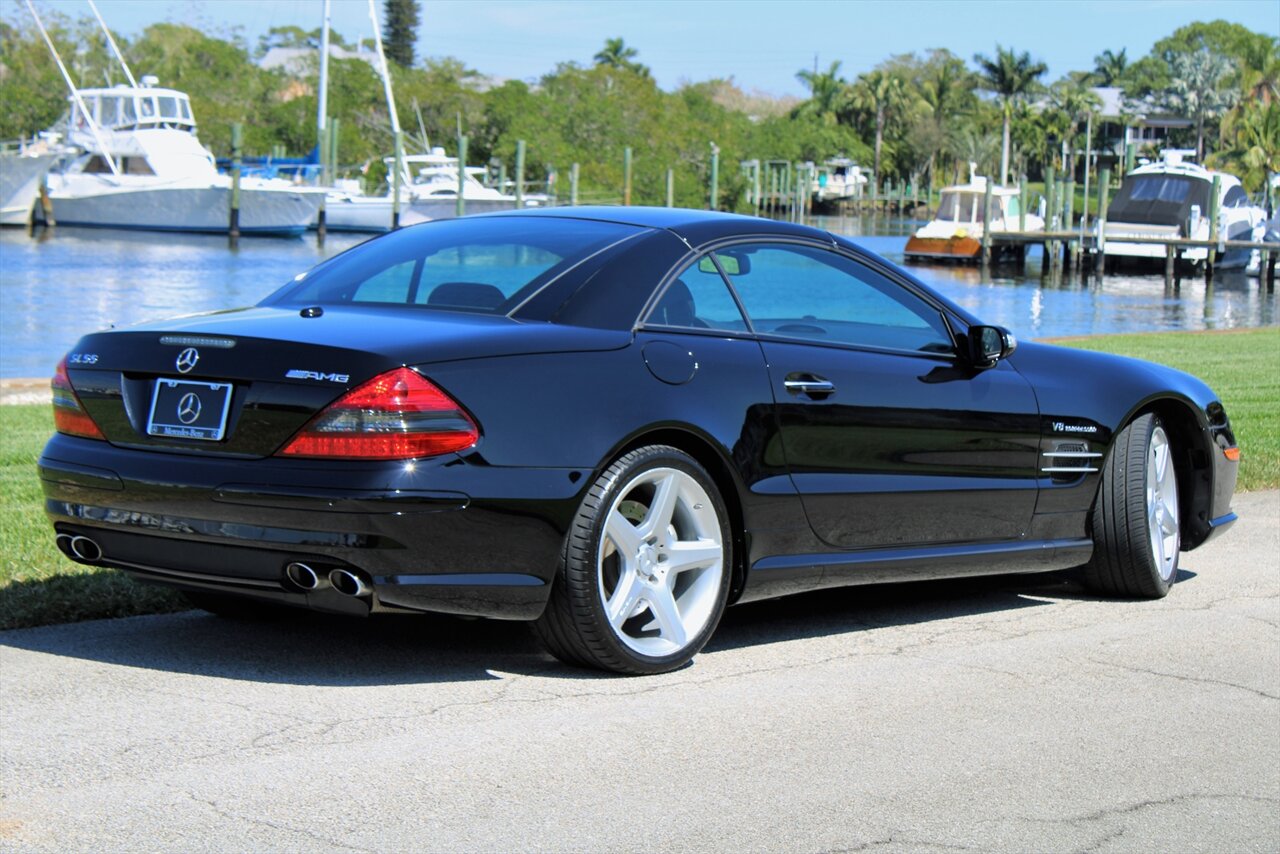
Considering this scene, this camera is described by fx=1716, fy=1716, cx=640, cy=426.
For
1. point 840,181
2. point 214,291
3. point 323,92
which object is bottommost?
point 214,291

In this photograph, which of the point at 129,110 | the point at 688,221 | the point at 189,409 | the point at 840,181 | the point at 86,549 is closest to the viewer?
the point at 189,409

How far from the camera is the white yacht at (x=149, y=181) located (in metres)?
66.9

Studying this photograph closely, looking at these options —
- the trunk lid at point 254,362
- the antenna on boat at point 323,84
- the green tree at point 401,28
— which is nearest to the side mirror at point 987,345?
the trunk lid at point 254,362

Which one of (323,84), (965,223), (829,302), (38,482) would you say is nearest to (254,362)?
(829,302)

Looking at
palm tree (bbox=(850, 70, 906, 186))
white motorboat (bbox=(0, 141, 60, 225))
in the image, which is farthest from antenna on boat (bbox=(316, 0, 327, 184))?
palm tree (bbox=(850, 70, 906, 186))

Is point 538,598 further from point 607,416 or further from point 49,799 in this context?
point 49,799

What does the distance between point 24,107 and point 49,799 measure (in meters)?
93.5

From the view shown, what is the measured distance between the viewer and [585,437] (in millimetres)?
4895

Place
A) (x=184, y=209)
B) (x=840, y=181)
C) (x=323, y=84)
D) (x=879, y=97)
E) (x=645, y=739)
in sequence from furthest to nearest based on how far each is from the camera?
1. (x=879, y=97)
2. (x=840, y=181)
3. (x=184, y=209)
4. (x=323, y=84)
5. (x=645, y=739)

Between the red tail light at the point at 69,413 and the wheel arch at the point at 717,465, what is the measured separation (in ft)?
5.08

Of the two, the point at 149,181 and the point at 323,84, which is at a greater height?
the point at 323,84

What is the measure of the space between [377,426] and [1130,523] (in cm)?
338

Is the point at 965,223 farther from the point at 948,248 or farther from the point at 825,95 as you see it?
the point at 825,95

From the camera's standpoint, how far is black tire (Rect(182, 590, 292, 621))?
18.9 feet
